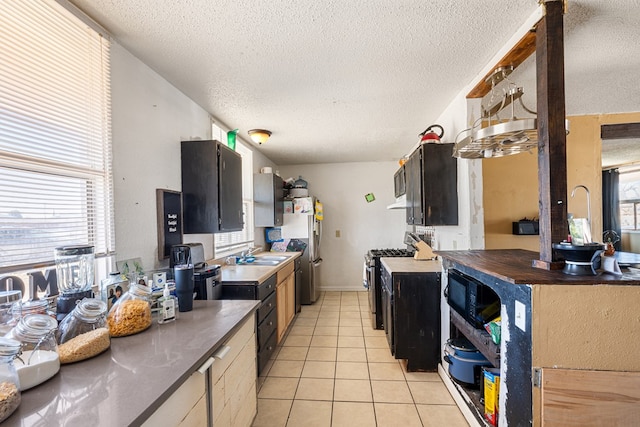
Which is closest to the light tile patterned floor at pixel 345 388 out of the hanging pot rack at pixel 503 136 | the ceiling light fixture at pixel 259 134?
the hanging pot rack at pixel 503 136

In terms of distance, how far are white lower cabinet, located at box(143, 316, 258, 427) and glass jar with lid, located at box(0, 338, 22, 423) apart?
1.08 ft

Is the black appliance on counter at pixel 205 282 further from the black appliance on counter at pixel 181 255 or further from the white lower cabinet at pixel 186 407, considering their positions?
the white lower cabinet at pixel 186 407

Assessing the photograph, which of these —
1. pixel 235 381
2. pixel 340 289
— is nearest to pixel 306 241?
pixel 340 289

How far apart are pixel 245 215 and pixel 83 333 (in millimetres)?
2841

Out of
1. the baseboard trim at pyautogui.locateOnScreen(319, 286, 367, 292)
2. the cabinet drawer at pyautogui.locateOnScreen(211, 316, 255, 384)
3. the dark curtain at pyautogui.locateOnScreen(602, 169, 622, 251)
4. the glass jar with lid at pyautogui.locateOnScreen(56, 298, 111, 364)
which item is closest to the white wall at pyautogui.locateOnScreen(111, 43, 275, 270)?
the glass jar with lid at pyautogui.locateOnScreen(56, 298, 111, 364)

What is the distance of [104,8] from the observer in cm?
140

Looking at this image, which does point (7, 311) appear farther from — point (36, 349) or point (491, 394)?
point (491, 394)

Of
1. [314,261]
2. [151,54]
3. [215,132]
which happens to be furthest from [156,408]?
[314,261]

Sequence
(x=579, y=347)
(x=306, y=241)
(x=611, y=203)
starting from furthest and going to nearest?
(x=611, y=203) → (x=306, y=241) → (x=579, y=347)

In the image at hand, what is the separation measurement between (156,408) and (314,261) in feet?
12.4

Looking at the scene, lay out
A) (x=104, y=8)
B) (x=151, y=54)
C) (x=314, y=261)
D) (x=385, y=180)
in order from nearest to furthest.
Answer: (x=104, y=8)
(x=151, y=54)
(x=314, y=261)
(x=385, y=180)

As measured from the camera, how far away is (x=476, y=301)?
66.9 inches

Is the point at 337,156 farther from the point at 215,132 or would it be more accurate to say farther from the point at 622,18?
the point at 622,18

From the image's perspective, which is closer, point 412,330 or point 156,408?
point 156,408
